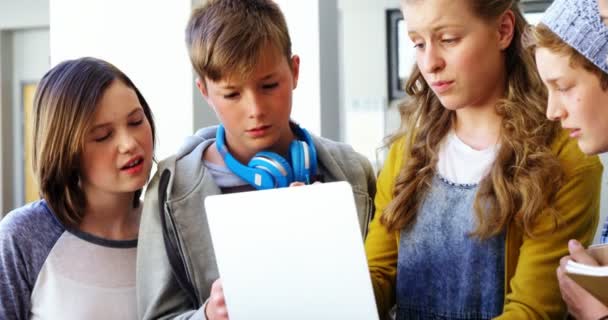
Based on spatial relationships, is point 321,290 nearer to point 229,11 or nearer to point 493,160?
point 493,160

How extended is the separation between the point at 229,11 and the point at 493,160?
59 cm

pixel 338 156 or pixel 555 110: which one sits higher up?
pixel 555 110

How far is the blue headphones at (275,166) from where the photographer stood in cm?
137

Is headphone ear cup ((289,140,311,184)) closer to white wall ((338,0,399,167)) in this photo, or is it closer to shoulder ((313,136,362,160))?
shoulder ((313,136,362,160))

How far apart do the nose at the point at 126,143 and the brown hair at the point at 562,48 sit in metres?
0.75

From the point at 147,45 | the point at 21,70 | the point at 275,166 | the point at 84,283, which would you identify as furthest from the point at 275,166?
the point at 21,70

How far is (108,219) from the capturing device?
1.50 meters

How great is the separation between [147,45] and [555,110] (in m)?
1.36

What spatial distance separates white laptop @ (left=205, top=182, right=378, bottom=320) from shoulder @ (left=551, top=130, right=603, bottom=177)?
1.49 ft

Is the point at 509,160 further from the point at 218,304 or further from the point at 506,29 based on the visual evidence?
the point at 218,304

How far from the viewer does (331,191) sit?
101 centimetres

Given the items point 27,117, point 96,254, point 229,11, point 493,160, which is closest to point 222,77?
point 229,11

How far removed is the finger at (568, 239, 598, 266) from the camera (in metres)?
1.10

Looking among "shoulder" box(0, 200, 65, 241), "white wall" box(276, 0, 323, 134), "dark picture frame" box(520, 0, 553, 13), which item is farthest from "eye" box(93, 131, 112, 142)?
"dark picture frame" box(520, 0, 553, 13)
